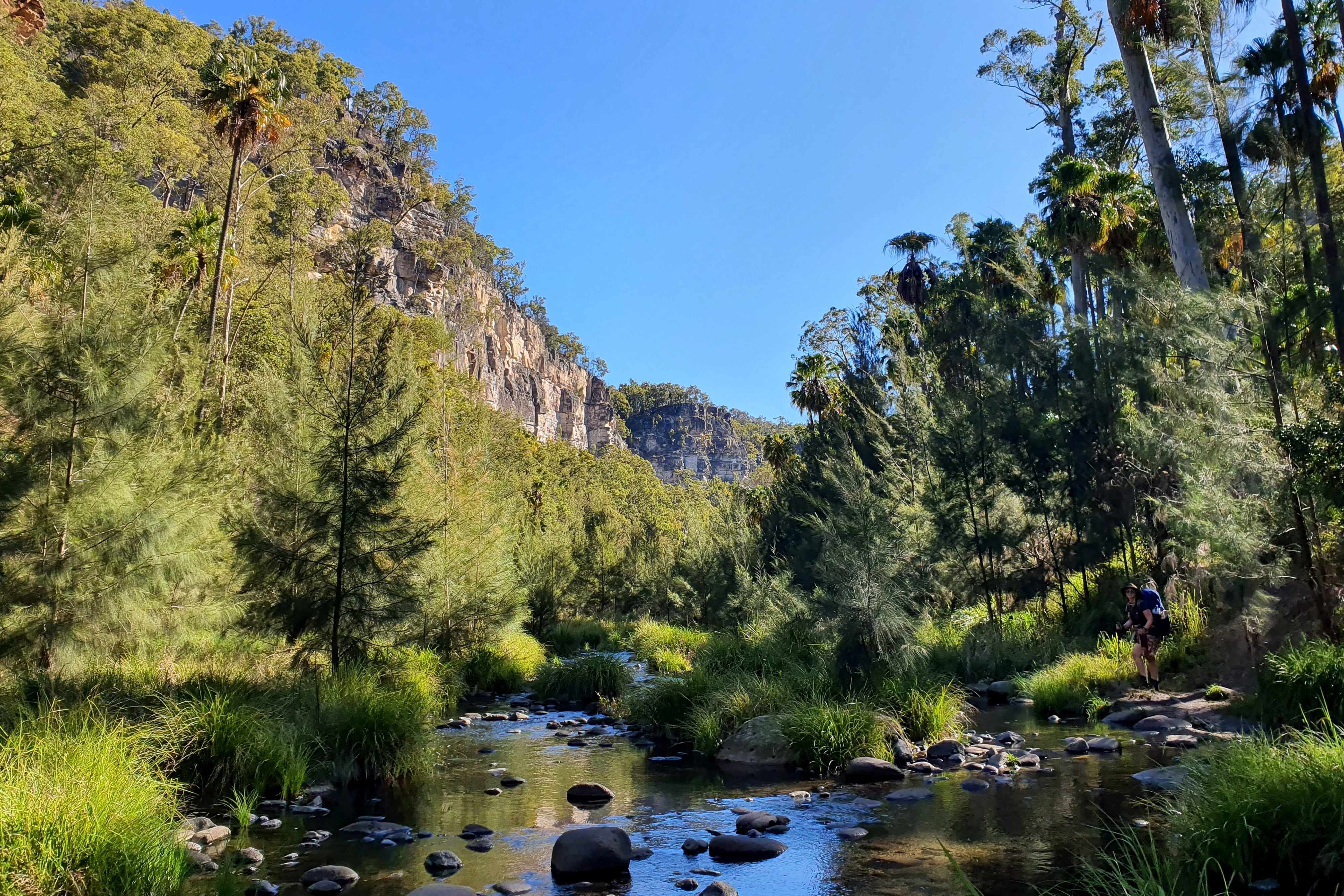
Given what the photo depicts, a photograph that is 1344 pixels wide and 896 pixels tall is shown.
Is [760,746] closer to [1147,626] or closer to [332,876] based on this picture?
[332,876]

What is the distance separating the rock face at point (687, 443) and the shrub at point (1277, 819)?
154 metres

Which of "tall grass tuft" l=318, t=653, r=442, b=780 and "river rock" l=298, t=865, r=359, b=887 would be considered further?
"tall grass tuft" l=318, t=653, r=442, b=780

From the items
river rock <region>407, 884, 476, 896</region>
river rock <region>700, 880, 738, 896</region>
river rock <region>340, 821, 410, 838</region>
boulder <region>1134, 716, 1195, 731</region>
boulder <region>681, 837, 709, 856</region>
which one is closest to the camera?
river rock <region>407, 884, 476, 896</region>

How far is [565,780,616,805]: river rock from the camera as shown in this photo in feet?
32.1

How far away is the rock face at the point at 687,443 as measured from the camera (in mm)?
166625

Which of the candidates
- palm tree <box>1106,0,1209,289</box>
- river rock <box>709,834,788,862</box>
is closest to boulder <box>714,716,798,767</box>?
river rock <box>709,834,788,862</box>

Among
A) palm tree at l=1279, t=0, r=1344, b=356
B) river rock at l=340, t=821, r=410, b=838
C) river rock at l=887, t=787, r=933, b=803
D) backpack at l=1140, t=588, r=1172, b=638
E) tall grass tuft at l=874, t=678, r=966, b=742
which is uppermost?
palm tree at l=1279, t=0, r=1344, b=356

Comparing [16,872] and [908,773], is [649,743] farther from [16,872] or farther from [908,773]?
[16,872]

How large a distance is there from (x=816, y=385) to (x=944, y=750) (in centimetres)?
3047

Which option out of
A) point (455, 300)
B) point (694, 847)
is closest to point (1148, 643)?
point (694, 847)

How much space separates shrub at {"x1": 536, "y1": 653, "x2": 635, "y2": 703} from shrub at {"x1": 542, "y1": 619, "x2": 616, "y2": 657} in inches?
306

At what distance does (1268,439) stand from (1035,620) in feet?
33.2

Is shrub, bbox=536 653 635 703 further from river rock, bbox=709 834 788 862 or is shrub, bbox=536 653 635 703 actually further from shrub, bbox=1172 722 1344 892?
shrub, bbox=1172 722 1344 892

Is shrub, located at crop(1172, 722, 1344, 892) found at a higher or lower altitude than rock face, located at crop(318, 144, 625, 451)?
lower
